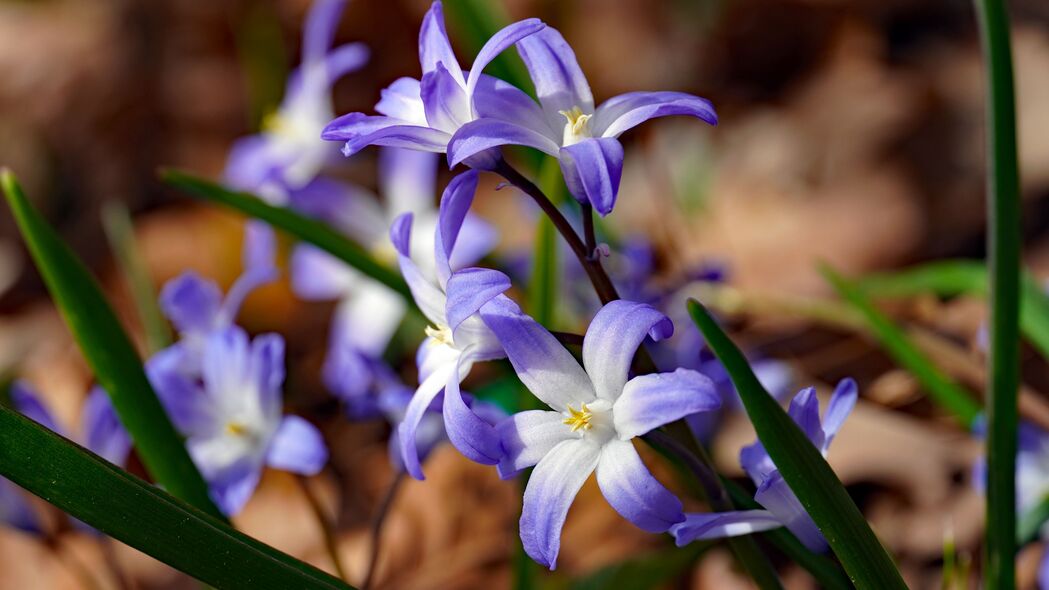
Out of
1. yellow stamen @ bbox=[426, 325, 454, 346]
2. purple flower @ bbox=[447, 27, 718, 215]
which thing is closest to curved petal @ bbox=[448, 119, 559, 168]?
purple flower @ bbox=[447, 27, 718, 215]

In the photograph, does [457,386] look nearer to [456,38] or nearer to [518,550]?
[518,550]

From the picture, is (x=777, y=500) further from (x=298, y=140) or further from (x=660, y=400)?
(x=298, y=140)

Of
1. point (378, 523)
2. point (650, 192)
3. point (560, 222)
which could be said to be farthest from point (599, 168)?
point (650, 192)

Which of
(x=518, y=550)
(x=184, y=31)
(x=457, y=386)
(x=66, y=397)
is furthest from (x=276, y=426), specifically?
(x=184, y=31)

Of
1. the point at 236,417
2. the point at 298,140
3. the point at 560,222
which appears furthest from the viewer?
the point at 298,140

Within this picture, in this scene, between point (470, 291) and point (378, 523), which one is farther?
point (378, 523)

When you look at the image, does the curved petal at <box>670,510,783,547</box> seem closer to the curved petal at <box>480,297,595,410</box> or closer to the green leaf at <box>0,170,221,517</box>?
the curved petal at <box>480,297,595,410</box>

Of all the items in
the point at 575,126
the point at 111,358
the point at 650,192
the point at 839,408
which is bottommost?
the point at 650,192

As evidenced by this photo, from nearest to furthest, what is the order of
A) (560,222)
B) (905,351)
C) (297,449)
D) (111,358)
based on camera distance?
1. (560,222)
2. (111,358)
3. (297,449)
4. (905,351)
